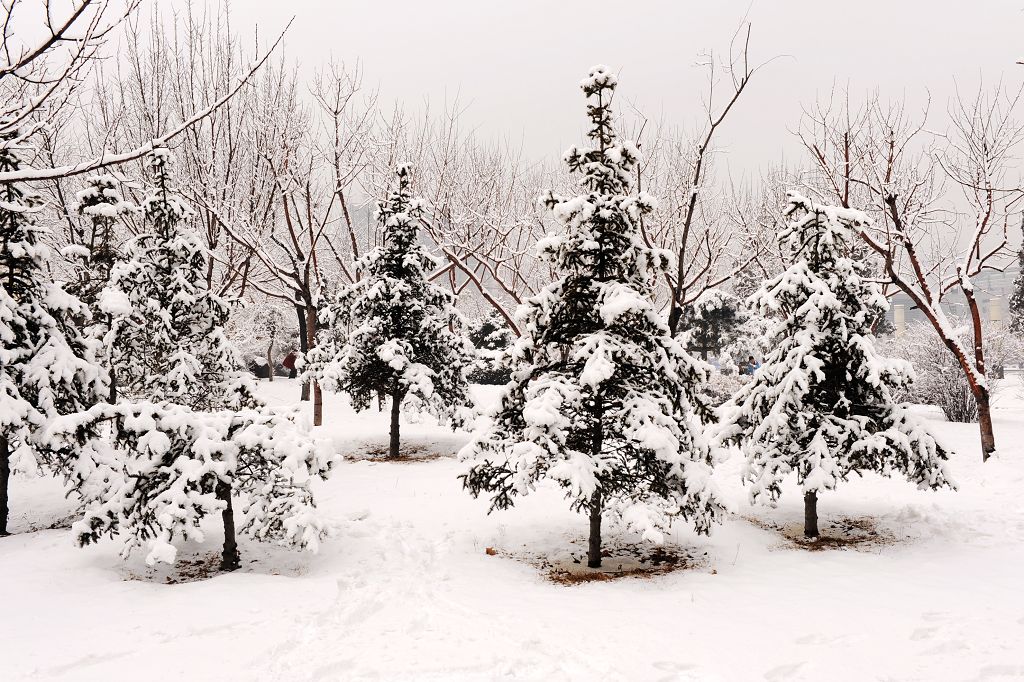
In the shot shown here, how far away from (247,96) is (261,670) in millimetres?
17895

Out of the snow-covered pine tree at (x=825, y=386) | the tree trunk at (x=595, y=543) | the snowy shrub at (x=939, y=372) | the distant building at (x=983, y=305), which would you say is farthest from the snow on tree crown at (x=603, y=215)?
the snowy shrub at (x=939, y=372)

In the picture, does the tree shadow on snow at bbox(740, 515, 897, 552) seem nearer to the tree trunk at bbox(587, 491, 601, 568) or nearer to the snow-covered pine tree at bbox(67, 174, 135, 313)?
the tree trunk at bbox(587, 491, 601, 568)

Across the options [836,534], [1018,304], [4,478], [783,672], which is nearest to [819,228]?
[836,534]

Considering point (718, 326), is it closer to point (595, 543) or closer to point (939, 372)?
point (939, 372)

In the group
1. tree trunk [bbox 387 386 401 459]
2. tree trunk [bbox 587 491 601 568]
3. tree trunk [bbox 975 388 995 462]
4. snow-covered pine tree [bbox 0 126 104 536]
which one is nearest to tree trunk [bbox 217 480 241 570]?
snow-covered pine tree [bbox 0 126 104 536]

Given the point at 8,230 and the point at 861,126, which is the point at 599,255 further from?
the point at 861,126

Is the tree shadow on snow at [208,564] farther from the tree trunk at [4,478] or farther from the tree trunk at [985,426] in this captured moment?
the tree trunk at [985,426]

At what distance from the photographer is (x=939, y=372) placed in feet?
67.4

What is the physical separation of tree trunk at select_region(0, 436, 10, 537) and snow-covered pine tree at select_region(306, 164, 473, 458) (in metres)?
6.12

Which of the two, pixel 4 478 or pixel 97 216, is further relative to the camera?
pixel 97 216

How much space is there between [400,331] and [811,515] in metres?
9.76

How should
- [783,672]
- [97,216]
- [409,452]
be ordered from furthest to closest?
[409,452] → [97,216] → [783,672]

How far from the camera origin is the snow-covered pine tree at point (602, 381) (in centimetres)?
711

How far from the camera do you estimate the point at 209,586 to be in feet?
21.3
